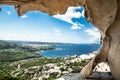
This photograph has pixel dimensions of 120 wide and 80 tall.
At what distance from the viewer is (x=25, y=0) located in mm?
13406

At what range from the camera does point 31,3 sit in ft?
45.2

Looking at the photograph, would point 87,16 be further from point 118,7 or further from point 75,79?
point 75,79

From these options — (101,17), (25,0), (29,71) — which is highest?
(25,0)

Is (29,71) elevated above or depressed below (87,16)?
below

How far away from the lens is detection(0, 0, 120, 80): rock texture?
13.2m

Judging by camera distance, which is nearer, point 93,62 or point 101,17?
point 101,17

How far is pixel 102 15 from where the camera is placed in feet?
44.0

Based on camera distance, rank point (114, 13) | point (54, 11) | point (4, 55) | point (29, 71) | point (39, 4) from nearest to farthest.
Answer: point (114, 13), point (39, 4), point (54, 11), point (29, 71), point (4, 55)

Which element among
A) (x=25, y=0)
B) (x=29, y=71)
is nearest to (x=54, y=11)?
(x=25, y=0)

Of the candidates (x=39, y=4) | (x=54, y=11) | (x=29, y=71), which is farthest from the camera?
(x=29, y=71)

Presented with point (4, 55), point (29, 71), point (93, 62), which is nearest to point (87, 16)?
point (93, 62)

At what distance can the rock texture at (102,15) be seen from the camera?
13164 millimetres

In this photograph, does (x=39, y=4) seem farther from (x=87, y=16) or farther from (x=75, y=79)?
(x=75, y=79)

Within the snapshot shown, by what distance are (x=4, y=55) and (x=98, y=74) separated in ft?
476
